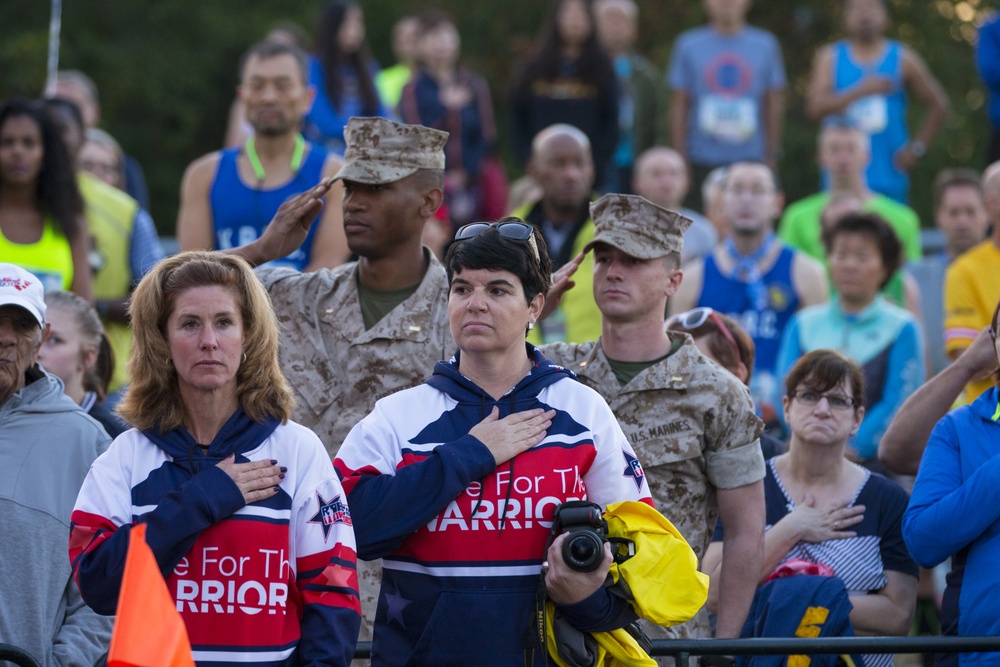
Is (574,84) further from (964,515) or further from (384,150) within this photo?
(964,515)

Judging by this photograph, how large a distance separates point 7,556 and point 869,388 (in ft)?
14.8

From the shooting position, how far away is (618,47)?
38.9 ft

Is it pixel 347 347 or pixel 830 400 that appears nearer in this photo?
pixel 347 347

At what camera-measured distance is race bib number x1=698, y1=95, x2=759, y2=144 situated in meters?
11.2

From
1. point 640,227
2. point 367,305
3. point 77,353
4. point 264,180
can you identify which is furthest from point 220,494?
point 264,180

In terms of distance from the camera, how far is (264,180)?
6852 millimetres

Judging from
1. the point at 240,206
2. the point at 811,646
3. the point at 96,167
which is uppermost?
the point at 96,167

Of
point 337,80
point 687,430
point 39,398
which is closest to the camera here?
point 39,398

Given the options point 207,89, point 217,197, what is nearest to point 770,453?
point 217,197

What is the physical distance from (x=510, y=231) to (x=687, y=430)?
46.5 inches

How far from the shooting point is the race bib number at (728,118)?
11.2m

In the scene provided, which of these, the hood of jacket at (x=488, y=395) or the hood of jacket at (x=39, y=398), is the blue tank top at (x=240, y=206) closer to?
the hood of jacket at (x=39, y=398)

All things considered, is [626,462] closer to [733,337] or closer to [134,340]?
[134,340]

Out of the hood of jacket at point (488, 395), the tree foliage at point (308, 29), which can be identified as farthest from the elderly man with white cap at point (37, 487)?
the tree foliage at point (308, 29)
